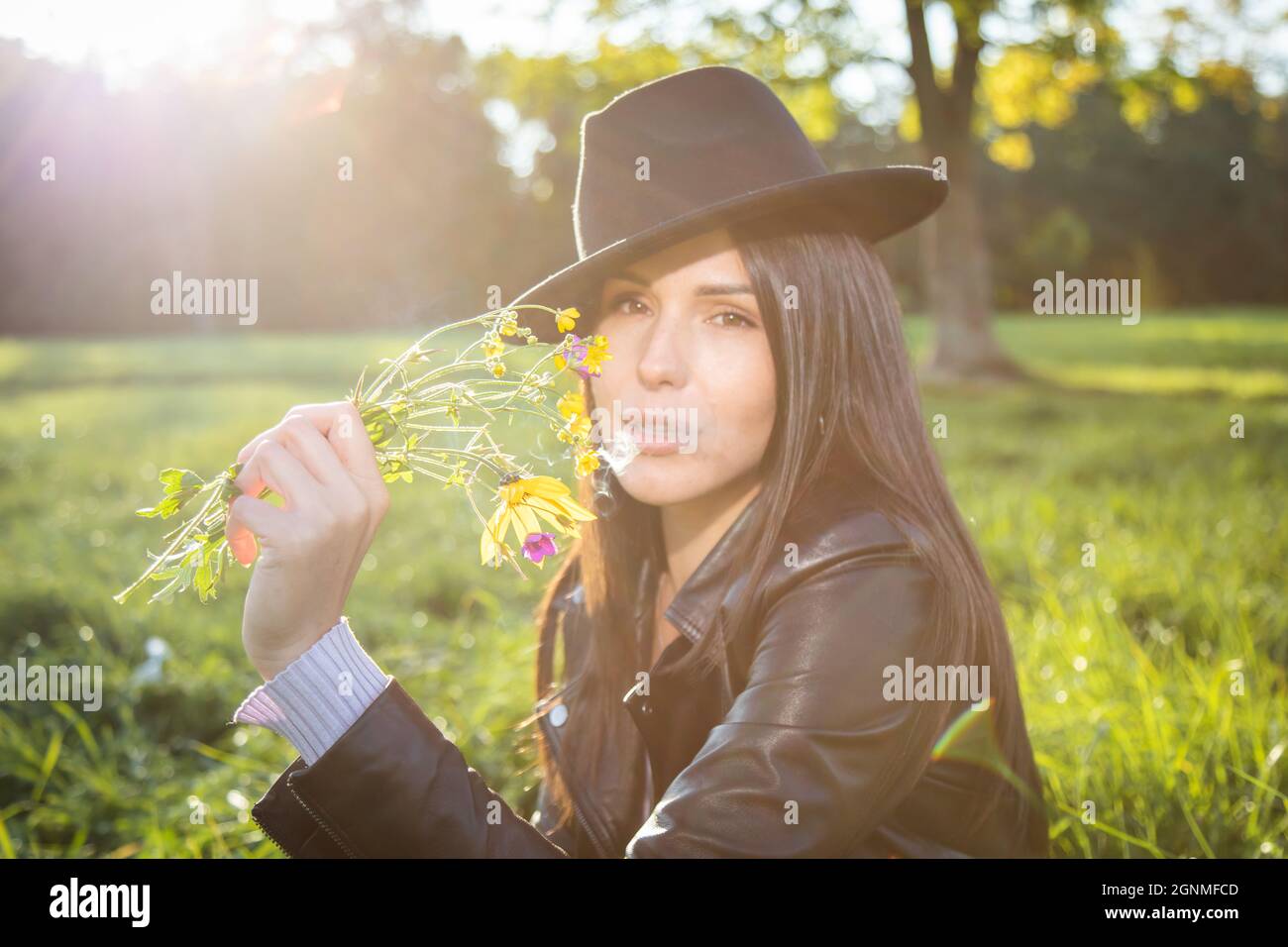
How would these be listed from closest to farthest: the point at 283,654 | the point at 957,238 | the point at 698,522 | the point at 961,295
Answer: the point at 283,654
the point at 698,522
the point at 961,295
the point at 957,238

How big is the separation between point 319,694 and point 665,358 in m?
0.75

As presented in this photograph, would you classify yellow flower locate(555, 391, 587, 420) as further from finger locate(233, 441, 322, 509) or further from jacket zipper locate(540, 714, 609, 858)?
jacket zipper locate(540, 714, 609, 858)

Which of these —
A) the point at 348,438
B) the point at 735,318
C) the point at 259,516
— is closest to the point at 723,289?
the point at 735,318

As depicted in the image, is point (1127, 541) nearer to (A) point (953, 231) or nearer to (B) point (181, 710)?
(B) point (181, 710)

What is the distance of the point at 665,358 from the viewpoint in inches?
70.4

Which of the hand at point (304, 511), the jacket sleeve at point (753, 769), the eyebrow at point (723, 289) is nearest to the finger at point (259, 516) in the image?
the hand at point (304, 511)

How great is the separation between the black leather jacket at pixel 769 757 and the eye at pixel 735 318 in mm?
319

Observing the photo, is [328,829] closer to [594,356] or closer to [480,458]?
[480,458]

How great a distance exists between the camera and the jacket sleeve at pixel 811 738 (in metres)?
1.53

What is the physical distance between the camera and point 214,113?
2531cm

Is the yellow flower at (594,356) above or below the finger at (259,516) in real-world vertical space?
above

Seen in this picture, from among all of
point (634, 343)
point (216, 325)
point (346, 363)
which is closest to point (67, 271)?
point (216, 325)

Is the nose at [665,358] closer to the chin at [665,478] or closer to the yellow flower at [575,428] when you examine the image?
the chin at [665,478]
